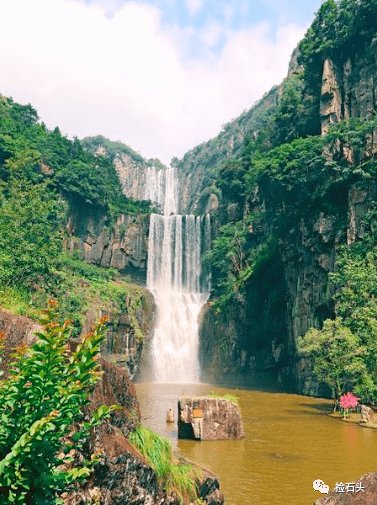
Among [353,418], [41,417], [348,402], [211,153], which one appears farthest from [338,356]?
[211,153]

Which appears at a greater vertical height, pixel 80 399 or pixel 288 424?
pixel 80 399

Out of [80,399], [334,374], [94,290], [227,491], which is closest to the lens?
[80,399]

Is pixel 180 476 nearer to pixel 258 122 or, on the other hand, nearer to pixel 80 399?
pixel 80 399

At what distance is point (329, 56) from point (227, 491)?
130 ft

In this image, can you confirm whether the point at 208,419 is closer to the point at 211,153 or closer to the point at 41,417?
the point at 41,417

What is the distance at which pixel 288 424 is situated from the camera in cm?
1836

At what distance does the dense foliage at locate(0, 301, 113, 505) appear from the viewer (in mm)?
3350

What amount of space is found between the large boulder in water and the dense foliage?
10.9 metres

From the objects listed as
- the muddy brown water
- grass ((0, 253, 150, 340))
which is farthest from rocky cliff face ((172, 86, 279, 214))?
the muddy brown water

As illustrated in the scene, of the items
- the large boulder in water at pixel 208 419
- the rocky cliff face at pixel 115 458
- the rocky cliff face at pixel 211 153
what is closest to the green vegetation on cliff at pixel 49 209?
the large boulder in water at pixel 208 419

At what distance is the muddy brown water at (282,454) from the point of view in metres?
9.43

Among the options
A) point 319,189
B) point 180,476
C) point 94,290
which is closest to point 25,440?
point 180,476

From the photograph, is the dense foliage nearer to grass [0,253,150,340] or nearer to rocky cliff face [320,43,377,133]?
grass [0,253,150,340]

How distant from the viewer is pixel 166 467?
726 centimetres
